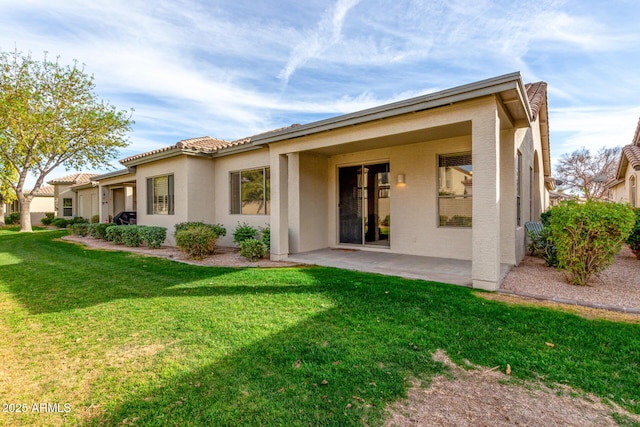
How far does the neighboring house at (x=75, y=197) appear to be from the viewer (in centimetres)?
2258

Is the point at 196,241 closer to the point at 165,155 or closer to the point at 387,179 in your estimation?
the point at 165,155

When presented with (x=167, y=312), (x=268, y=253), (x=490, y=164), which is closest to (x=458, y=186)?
(x=490, y=164)

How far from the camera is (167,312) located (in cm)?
430

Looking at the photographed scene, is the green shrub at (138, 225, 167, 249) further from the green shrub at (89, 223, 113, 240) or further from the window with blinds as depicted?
the window with blinds

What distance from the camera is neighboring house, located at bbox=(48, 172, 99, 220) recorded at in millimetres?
22578

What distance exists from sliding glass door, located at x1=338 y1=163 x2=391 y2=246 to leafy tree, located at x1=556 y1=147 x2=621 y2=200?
26.2 metres

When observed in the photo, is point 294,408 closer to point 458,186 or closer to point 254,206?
point 458,186

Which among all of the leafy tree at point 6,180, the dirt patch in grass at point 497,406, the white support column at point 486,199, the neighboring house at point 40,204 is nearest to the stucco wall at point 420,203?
the white support column at point 486,199

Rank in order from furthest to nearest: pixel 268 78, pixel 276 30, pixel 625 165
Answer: pixel 625 165 < pixel 268 78 < pixel 276 30

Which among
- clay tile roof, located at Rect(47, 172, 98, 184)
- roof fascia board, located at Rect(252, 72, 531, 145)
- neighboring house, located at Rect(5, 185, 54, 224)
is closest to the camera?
roof fascia board, located at Rect(252, 72, 531, 145)

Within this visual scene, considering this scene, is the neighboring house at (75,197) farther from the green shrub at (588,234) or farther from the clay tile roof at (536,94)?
the green shrub at (588,234)

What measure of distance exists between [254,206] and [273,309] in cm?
629

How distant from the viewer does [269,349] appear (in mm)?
3160

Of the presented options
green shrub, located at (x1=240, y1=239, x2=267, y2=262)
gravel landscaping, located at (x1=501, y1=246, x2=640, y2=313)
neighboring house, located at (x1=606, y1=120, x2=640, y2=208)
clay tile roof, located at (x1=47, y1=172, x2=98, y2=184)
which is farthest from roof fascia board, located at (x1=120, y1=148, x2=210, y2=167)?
clay tile roof, located at (x1=47, y1=172, x2=98, y2=184)
